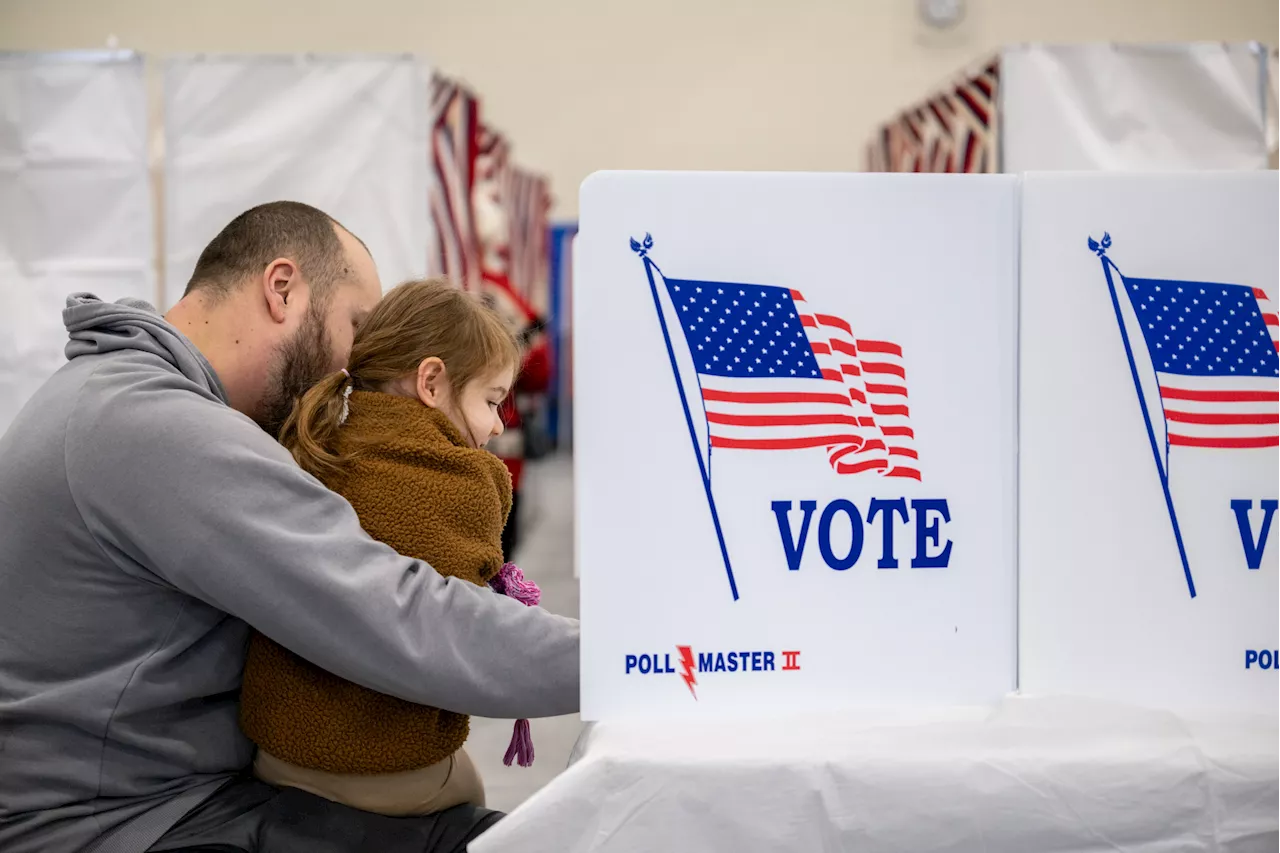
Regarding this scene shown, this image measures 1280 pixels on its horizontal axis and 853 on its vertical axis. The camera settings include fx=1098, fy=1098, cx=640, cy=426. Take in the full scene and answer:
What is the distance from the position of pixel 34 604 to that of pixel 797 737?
85cm

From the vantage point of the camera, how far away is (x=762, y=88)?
7207mm

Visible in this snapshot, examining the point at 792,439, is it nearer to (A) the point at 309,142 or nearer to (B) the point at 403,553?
(B) the point at 403,553

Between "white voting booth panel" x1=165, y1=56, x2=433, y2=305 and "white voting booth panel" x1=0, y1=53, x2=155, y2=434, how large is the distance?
176mm

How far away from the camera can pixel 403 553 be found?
4.01 ft

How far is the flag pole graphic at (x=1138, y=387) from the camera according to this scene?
3.59 feet

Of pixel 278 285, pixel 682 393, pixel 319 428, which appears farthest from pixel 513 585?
pixel 278 285

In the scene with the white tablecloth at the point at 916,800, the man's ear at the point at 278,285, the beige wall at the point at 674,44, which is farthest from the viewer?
the beige wall at the point at 674,44

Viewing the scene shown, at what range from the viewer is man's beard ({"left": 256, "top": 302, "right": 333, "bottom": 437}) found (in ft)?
4.92

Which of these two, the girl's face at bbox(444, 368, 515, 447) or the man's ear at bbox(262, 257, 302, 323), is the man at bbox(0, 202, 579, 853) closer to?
the man's ear at bbox(262, 257, 302, 323)

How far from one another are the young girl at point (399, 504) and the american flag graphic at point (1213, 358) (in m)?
0.73

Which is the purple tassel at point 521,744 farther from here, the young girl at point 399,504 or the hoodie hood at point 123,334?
the hoodie hood at point 123,334

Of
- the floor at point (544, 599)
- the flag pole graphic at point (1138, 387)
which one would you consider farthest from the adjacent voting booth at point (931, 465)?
the floor at point (544, 599)

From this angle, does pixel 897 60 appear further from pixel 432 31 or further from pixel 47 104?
pixel 47 104

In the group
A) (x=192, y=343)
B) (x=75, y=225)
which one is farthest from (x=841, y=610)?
(x=75, y=225)
